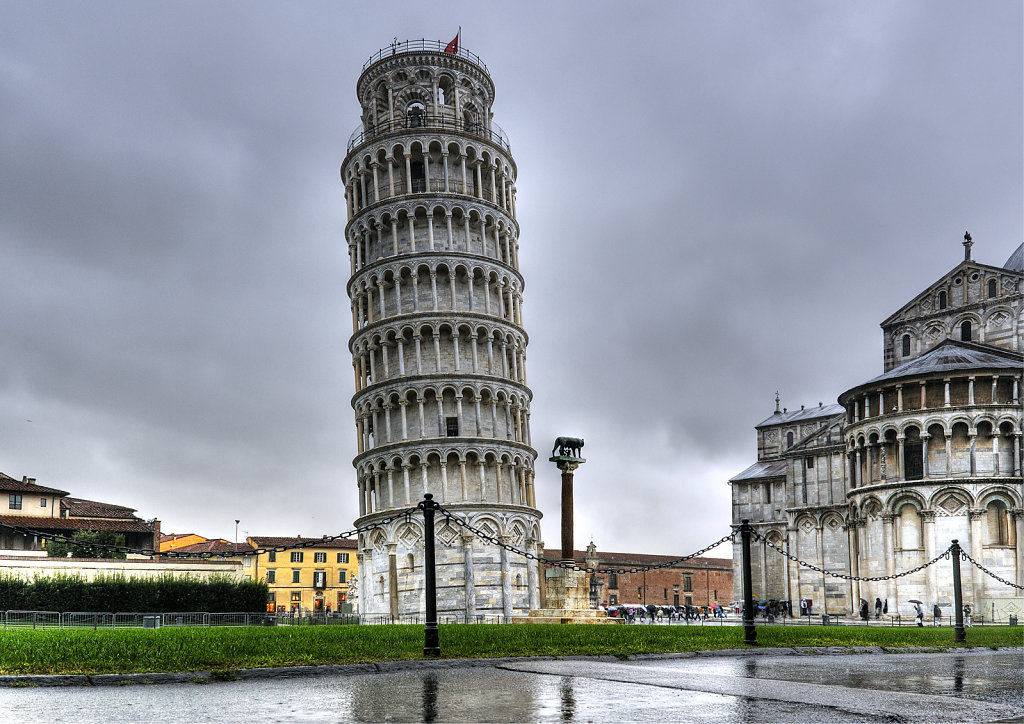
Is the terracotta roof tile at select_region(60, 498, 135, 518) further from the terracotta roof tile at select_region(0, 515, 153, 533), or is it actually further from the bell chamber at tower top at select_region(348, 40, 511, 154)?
the bell chamber at tower top at select_region(348, 40, 511, 154)

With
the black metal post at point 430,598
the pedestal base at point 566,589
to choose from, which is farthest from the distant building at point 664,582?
the black metal post at point 430,598

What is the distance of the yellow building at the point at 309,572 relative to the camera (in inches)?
3925

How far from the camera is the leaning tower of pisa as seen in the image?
5494cm

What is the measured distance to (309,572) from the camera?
4013 inches

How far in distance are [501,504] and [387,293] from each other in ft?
46.7

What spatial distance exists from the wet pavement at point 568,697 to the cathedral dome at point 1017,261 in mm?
54178

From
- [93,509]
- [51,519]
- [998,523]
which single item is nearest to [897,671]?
[998,523]

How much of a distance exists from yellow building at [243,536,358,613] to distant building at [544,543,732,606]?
21182 mm

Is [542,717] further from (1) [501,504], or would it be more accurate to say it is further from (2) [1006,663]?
(1) [501,504]

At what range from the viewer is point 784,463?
79.8m

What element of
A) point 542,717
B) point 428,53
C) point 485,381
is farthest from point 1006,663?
point 428,53

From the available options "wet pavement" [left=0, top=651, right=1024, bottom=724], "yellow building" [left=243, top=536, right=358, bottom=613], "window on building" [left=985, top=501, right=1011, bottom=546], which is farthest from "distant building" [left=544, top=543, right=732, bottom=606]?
"wet pavement" [left=0, top=651, right=1024, bottom=724]

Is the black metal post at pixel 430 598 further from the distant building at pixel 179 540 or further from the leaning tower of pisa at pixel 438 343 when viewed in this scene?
the distant building at pixel 179 540

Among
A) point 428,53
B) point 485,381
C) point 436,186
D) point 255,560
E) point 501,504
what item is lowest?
point 255,560
